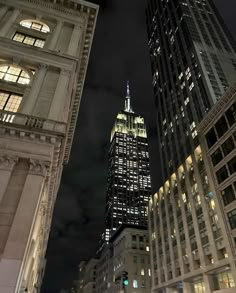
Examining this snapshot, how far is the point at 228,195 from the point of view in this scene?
151 ft

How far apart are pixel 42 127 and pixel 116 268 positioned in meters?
99.9

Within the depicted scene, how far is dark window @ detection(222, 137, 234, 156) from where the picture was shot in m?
46.7

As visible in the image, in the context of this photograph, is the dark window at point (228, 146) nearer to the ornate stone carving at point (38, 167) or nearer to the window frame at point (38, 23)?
the window frame at point (38, 23)

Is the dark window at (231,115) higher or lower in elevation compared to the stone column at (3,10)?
higher

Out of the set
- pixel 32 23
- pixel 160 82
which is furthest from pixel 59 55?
pixel 160 82

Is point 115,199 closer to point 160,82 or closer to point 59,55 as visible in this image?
point 160,82

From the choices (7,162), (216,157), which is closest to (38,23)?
(7,162)

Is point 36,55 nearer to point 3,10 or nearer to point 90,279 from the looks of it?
point 3,10

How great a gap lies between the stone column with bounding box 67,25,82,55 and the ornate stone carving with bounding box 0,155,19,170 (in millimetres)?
13764

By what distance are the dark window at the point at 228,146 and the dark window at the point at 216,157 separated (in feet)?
5.31

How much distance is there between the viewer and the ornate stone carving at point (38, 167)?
15816mm

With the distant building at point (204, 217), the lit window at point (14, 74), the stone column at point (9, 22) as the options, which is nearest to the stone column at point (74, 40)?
the lit window at point (14, 74)

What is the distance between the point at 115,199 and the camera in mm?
195625

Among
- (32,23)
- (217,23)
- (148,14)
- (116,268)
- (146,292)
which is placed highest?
(148,14)
